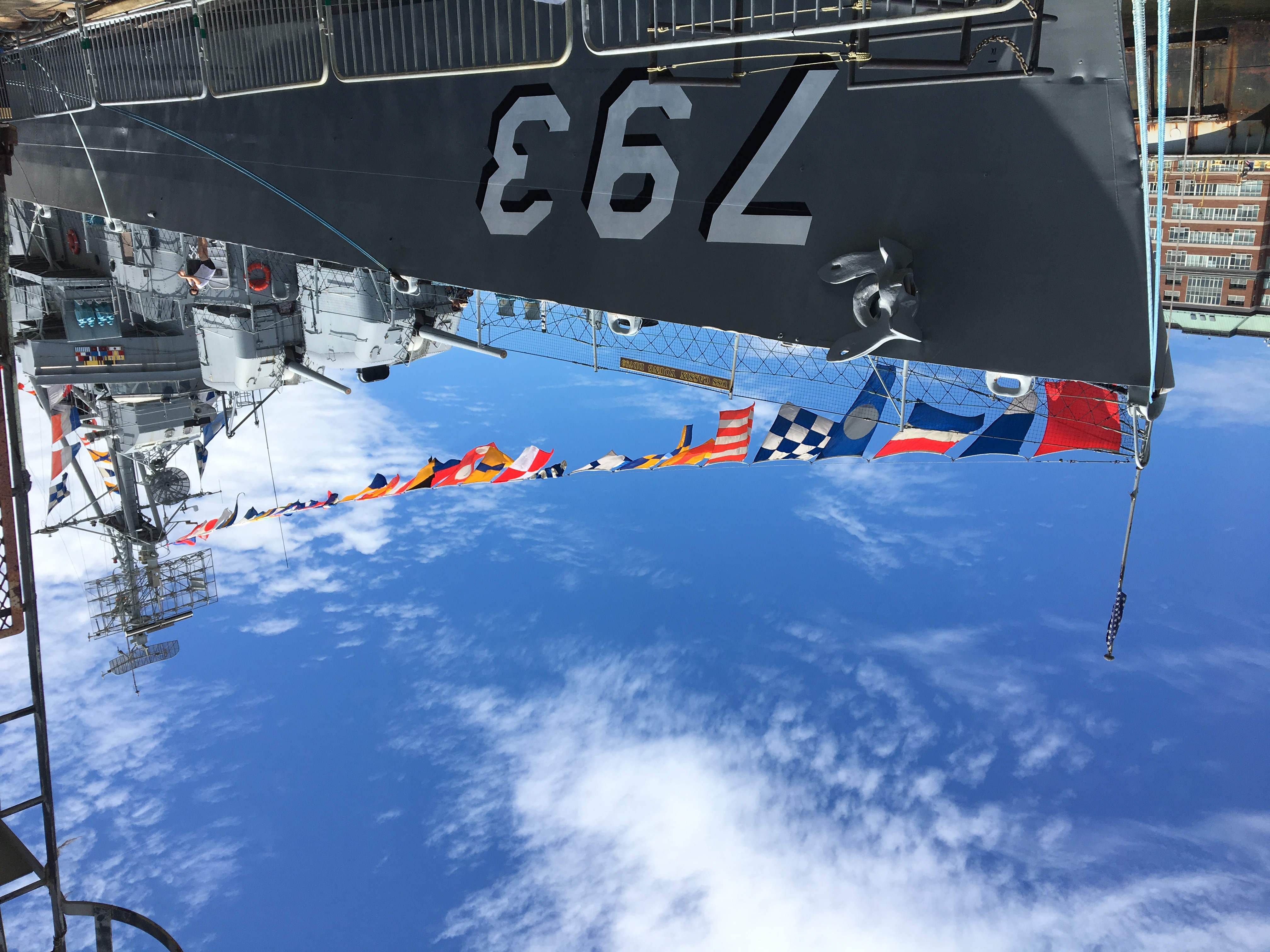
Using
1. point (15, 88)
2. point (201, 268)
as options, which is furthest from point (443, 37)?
point (15, 88)

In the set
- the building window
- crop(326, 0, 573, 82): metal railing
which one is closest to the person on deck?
crop(326, 0, 573, 82): metal railing

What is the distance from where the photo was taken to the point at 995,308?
13.5 feet

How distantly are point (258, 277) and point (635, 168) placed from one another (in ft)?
23.6

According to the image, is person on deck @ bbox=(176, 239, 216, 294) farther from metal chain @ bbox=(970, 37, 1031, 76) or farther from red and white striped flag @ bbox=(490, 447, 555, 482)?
metal chain @ bbox=(970, 37, 1031, 76)

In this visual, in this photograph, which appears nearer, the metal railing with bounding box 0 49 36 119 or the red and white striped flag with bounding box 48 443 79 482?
the metal railing with bounding box 0 49 36 119

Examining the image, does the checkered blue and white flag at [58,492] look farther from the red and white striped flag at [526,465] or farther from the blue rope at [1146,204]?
the blue rope at [1146,204]

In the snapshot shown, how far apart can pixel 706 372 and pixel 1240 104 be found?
12.5 meters

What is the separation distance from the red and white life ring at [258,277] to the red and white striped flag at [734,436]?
652 cm

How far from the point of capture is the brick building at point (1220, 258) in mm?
13984

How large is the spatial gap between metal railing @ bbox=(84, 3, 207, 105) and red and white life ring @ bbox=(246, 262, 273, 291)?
2.07m

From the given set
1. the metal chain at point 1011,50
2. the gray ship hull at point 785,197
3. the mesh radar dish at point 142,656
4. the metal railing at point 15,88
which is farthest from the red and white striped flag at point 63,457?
the metal chain at point 1011,50

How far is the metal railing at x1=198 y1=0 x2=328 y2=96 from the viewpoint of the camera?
A: 7754 millimetres

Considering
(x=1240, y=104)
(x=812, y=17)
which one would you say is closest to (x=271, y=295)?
(x=812, y=17)

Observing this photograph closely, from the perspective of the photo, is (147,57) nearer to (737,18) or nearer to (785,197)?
(737,18)
